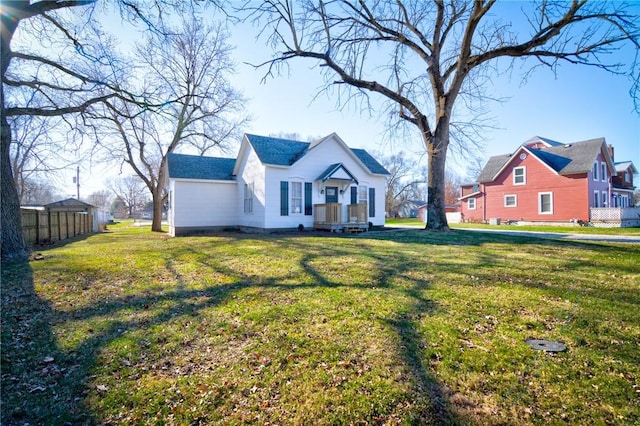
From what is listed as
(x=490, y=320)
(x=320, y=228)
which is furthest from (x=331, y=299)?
(x=320, y=228)

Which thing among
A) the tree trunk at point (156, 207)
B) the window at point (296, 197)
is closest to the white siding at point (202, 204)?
the window at point (296, 197)

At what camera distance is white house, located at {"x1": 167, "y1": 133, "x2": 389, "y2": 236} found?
16172 millimetres

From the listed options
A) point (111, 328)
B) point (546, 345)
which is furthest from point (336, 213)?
point (546, 345)

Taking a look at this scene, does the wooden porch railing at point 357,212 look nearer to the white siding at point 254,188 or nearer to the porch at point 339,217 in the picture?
the porch at point 339,217

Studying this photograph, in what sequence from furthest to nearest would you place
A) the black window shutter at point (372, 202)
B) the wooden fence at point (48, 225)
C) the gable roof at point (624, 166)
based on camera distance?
1. the gable roof at point (624, 166)
2. the black window shutter at point (372, 202)
3. the wooden fence at point (48, 225)

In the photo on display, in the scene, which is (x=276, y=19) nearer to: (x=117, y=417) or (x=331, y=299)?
(x=331, y=299)

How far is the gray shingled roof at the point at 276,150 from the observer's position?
640 inches

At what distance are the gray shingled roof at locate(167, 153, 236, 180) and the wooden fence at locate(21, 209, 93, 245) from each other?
18.8 feet

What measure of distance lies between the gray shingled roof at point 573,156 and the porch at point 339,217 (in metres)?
18.9

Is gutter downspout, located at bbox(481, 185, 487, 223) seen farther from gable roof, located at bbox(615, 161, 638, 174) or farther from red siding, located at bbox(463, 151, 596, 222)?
gable roof, located at bbox(615, 161, 638, 174)

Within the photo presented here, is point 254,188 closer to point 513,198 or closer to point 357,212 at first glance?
point 357,212

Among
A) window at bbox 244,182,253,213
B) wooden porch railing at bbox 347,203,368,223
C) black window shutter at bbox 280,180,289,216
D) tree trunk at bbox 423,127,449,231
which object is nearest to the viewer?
tree trunk at bbox 423,127,449,231

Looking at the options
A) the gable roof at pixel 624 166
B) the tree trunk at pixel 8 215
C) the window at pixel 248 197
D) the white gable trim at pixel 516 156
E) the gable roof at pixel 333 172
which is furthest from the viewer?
the gable roof at pixel 624 166

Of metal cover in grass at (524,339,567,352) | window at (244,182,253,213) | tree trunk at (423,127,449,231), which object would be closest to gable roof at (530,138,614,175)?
tree trunk at (423,127,449,231)
